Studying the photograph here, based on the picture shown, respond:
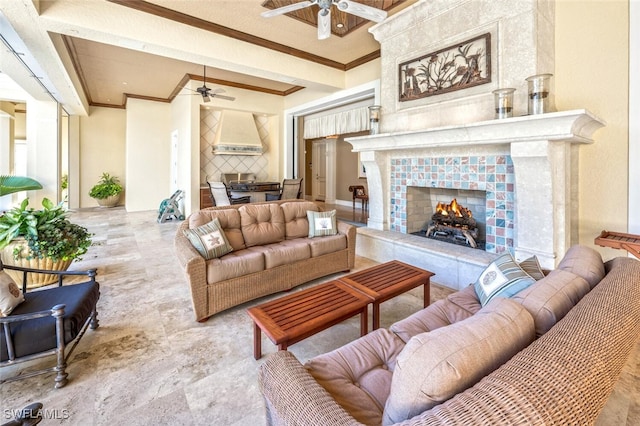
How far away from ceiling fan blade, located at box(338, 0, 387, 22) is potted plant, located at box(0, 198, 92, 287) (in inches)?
145

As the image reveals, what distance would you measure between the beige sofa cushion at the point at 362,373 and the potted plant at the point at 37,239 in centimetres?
329

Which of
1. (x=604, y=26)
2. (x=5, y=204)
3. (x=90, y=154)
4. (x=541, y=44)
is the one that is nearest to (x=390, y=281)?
(x=541, y=44)

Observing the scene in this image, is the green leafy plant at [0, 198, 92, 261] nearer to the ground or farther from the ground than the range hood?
nearer to the ground

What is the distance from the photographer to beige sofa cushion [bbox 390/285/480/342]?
1.67 metres

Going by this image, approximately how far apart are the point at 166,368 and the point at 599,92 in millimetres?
4486

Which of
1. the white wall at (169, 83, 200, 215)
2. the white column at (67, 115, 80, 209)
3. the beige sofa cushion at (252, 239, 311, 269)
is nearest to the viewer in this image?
the beige sofa cushion at (252, 239, 311, 269)

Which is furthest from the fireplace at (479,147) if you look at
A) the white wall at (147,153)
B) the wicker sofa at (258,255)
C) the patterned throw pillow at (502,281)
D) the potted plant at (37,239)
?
the white wall at (147,153)

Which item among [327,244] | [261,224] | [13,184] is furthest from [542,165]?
[13,184]

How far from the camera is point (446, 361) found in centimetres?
81

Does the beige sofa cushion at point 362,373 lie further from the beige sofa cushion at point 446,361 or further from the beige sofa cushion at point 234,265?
the beige sofa cushion at point 234,265

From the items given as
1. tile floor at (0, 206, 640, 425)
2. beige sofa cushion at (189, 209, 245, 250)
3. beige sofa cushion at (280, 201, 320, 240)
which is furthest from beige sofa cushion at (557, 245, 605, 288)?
beige sofa cushion at (189, 209, 245, 250)

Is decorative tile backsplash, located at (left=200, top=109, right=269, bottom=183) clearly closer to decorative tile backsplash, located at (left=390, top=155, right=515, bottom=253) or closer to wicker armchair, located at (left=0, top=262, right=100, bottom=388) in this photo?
decorative tile backsplash, located at (left=390, top=155, right=515, bottom=253)

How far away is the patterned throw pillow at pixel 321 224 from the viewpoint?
3682 millimetres

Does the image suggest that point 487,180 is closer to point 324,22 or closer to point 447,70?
point 447,70
